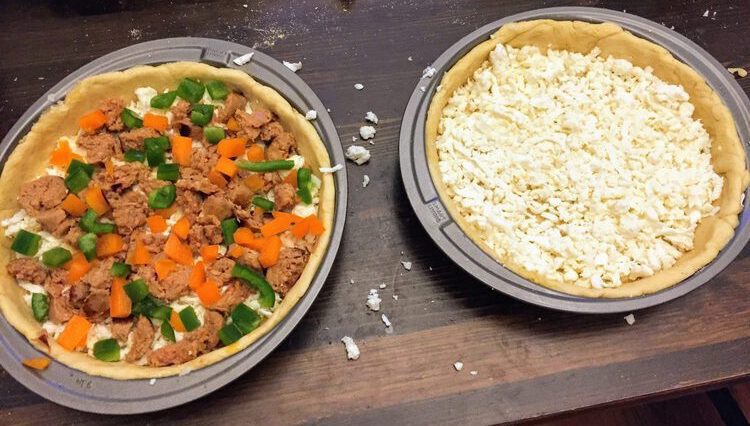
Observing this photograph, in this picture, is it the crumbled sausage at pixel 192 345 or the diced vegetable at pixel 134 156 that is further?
the diced vegetable at pixel 134 156

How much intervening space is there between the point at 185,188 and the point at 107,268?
317 millimetres

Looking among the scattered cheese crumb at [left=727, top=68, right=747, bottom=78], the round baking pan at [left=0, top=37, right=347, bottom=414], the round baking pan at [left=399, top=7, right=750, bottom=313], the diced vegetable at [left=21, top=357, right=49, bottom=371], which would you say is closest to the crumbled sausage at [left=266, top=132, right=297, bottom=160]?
the round baking pan at [left=0, top=37, right=347, bottom=414]

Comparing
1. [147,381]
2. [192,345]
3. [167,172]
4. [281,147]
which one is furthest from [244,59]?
[147,381]

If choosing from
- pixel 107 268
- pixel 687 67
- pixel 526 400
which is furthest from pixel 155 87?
pixel 687 67

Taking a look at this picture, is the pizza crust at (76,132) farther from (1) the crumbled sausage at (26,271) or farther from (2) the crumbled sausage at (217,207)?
(2) the crumbled sausage at (217,207)

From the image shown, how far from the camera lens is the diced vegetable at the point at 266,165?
1743 mm

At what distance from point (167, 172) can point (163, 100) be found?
0.27 metres

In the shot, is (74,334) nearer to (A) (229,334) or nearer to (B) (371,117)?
(A) (229,334)

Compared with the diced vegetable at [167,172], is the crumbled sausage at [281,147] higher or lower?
higher

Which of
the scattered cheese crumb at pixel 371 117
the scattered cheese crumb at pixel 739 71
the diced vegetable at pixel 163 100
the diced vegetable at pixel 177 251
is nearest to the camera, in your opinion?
the diced vegetable at pixel 177 251

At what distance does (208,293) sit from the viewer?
1.60 metres

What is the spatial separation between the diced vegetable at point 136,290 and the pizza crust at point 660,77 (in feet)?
2.89

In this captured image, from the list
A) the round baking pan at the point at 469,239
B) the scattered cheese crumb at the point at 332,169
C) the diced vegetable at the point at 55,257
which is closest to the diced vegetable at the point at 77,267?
the diced vegetable at the point at 55,257

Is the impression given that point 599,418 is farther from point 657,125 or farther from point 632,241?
point 657,125
